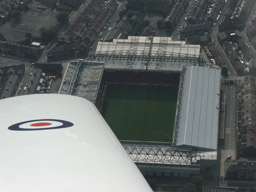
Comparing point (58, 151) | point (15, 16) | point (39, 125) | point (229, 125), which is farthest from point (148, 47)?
point (58, 151)

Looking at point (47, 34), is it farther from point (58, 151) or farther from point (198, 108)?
point (58, 151)

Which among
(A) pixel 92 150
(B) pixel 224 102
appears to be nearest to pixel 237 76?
(B) pixel 224 102

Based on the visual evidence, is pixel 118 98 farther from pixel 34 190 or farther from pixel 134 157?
pixel 34 190

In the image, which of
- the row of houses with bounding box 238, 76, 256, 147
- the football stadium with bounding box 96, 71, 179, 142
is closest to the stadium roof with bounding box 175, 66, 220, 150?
the football stadium with bounding box 96, 71, 179, 142

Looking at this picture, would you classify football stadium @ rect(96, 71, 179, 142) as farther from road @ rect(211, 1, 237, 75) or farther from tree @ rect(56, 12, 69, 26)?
tree @ rect(56, 12, 69, 26)

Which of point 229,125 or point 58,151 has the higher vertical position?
point 229,125

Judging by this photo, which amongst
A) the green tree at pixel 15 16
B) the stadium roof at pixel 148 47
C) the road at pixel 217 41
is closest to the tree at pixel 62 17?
the green tree at pixel 15 16

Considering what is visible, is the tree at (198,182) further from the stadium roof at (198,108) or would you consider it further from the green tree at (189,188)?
the stadium roof at (198,108)

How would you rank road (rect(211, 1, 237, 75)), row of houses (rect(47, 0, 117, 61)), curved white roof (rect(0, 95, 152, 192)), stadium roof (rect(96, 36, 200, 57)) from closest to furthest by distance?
curved white roof (rect(0, 95, 152, 192)) → road (rect(211, 1, 237, 75)) → stadium roof (rect(96, 36, 200, 57)) → row of houses (rect(47, 0, 117, 61))
